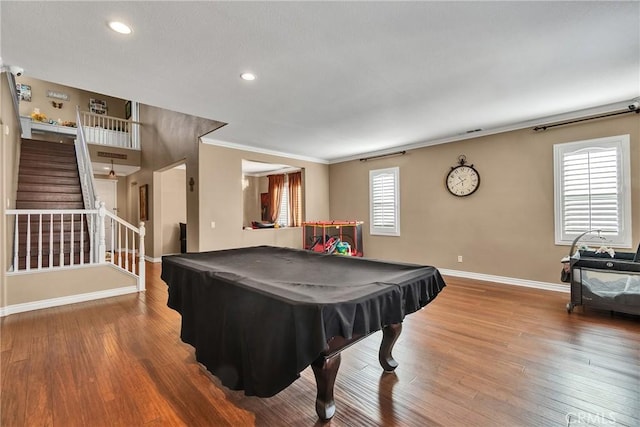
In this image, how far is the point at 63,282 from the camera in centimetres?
373

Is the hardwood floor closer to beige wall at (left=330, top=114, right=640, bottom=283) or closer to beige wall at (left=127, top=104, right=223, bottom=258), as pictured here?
beige wall at (left=330, top=114, right=640, bottom=283)

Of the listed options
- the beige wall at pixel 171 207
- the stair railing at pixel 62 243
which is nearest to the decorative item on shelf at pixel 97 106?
the beige wall at pixel 171 207

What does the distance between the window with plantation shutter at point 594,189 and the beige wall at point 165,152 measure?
5091mm

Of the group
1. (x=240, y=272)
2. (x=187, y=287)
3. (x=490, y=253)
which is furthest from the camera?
(x=490, y=253)

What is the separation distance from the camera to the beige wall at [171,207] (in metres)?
7.27

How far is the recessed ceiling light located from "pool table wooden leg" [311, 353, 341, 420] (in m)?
2.52

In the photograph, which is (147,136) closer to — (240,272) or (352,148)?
(352,148)

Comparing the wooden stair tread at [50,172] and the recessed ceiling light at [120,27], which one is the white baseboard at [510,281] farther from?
the wooden stair tread at [50,172]

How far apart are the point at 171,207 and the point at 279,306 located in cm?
719

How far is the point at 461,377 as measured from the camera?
2031mm

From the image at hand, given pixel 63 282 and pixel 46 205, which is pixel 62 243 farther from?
pixel 46 205

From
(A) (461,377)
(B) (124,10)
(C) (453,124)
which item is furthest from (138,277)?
(C) (453,124)

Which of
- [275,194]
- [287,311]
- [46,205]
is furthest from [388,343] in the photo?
[275,194]

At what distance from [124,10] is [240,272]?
1843mm
